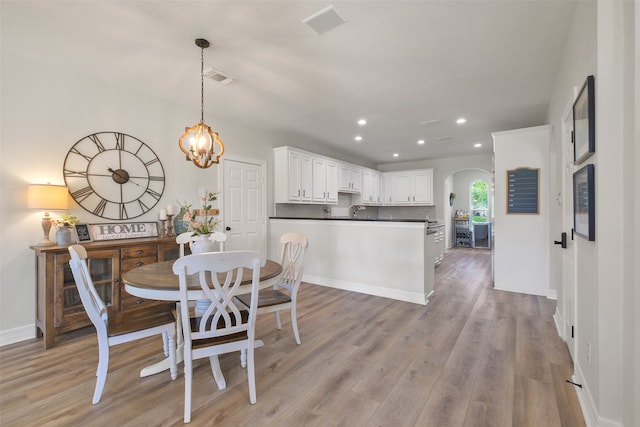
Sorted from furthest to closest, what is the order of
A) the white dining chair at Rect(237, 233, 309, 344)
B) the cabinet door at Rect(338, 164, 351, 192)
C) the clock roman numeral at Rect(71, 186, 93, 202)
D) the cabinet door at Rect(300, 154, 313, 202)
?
1. the cabinet door at Rect(338, 164, 351, 192)
2. the cabinet door at Rect(300, 154, 313, 202)
3. the clock roman numeral at Rect(71, 186, 93, 202)
4. the white dining chair at Rect(237, 233, 309, 344)

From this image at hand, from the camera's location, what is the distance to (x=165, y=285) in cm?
176

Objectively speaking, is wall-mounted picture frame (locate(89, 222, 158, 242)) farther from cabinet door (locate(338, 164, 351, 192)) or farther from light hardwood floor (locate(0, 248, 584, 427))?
cabinet door (locate(338, 164, 351, 192))

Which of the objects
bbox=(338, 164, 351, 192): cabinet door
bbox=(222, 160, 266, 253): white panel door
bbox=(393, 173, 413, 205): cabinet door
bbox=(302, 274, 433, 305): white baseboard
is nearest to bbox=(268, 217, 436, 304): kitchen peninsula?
bbox=(302, 274, 433, 305): white baseboard

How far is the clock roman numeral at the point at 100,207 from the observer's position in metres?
3.21

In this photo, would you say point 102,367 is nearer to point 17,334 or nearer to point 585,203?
point 17,334

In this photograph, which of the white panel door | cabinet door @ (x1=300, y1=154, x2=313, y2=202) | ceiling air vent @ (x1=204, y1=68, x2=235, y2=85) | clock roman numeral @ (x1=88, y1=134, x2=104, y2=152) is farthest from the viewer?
cabinet door @ (x1=300, y1=154, x2=313, y2=202)

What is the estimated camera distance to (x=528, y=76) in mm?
3145

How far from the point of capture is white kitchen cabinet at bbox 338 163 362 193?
650cm

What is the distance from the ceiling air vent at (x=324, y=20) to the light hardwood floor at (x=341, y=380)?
266cm

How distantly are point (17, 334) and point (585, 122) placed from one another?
15.9ft

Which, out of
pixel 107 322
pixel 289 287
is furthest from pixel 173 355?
pixel 289 287

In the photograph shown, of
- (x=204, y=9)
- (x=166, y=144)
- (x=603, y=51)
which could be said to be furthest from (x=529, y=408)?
(x=166, y=144)

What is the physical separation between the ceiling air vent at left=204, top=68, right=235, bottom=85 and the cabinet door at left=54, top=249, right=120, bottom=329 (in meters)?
2.07

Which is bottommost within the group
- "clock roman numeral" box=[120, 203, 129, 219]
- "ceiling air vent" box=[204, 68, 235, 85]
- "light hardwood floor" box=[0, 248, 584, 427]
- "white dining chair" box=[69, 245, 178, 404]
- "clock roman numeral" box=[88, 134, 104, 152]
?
"light hardwood floor" box=[0, 248, 584, 427]
